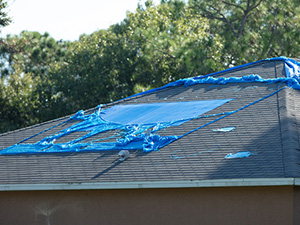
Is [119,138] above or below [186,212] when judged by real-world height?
above

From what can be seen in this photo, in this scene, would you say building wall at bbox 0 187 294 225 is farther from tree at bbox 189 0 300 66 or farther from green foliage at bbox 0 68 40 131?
green foliage at bbox 0 68 40 131

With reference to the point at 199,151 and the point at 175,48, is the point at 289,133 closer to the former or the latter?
the point at 199,151

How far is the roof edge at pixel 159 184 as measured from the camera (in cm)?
768

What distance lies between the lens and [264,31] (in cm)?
2402

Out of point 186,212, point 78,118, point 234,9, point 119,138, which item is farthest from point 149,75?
point 186,212

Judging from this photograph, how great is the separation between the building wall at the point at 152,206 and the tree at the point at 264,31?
50.1ft

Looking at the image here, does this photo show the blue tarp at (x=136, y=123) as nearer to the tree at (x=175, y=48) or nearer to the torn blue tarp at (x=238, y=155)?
the torn blue tarp at (x=238, y=155)

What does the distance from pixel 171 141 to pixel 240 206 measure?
85.6 inches

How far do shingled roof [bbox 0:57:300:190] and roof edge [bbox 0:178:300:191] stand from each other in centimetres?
2

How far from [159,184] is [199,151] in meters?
1.20

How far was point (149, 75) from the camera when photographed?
26484mm

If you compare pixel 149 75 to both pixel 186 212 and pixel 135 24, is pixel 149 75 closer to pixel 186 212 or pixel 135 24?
pixel 135 24

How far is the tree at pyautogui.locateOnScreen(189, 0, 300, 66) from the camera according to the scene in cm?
2311

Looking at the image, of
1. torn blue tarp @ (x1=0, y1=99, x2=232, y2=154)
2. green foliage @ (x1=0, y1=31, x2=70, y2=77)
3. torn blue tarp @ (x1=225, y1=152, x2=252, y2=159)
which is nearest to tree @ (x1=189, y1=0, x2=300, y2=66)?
torn blue tarp @ (x1=0, y1=99, x2=232, y2=154)
